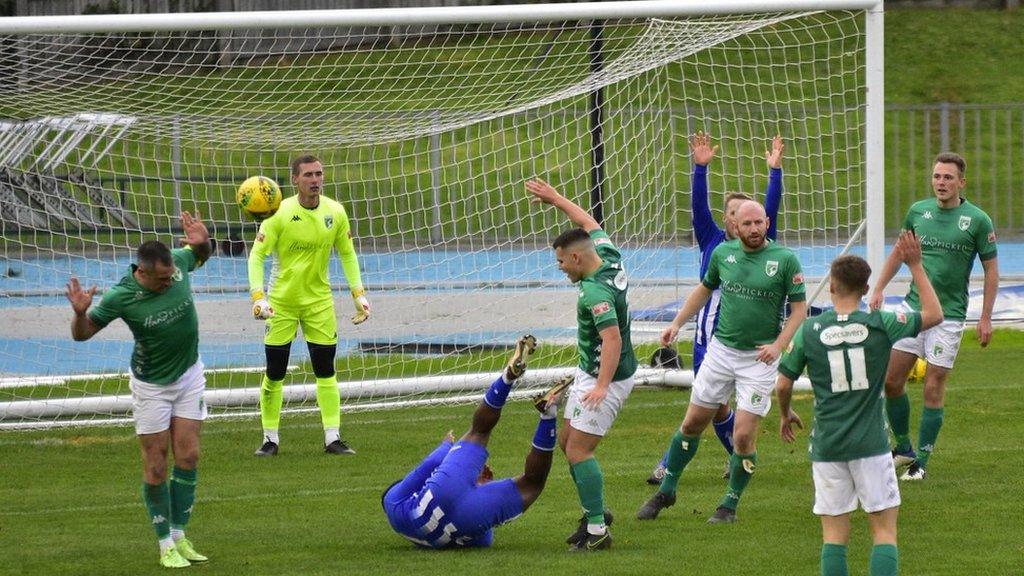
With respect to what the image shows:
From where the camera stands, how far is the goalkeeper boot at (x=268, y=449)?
11.0 m

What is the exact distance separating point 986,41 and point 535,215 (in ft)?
82.7

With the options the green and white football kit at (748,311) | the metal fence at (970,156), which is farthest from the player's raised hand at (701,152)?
the metal fence at (970,156)

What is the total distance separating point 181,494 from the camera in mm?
7664

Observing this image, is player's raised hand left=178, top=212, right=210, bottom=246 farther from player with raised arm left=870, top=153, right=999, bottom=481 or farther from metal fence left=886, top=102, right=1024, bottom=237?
metal fence left=886, top=102, right=1024, bottom=237

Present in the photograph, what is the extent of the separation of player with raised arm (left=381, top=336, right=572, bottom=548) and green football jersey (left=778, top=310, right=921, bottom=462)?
63.4 inches

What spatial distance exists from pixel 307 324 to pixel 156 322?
3.77 meters

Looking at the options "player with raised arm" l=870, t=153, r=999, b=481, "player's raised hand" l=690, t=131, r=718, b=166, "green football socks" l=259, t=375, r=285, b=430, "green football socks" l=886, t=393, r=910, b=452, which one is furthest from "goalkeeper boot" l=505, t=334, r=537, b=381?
"green football socks" l=259, t=375, r=285, b=430

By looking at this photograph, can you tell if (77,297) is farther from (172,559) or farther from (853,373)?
(853,373)

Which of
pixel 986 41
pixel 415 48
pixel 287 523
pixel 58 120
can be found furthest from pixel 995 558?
pixel 986 41

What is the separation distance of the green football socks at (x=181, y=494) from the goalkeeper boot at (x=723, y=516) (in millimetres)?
2860

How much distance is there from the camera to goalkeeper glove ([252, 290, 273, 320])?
10.4 metres

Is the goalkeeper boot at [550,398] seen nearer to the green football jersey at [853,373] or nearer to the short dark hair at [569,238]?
the short dark hair at [569,238]

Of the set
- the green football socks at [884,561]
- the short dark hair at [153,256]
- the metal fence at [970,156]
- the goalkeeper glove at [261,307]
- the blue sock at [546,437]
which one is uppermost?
the short dark hair at [153,256]

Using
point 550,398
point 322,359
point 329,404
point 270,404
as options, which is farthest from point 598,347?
point 270,404
